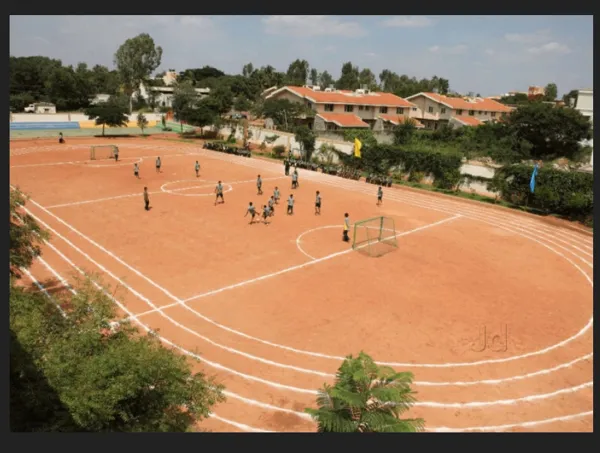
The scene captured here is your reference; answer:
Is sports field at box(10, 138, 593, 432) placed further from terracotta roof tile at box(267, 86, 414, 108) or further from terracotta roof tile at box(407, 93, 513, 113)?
terracotta roof tile at box(407, 93, 513, 113)

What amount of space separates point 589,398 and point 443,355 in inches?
138

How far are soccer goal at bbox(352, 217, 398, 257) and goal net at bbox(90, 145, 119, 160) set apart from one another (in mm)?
25327

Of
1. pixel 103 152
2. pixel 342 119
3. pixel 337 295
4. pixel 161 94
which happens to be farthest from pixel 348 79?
pixel 337 295

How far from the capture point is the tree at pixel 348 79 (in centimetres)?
12149

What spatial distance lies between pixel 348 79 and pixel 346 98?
62.7 meters

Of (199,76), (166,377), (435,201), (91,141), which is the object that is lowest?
(166,377)

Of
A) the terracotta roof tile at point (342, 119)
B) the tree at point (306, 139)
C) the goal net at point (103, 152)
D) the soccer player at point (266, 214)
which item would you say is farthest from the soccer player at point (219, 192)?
the terracotta roof tile at point (342, 119)

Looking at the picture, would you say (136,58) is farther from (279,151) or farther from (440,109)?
(440,109)

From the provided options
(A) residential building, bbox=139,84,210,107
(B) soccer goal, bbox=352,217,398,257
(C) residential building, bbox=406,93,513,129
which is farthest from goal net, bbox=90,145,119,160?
(C) residential building, bbox=406,93,513,129

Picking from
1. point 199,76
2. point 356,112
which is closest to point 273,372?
point 356,112

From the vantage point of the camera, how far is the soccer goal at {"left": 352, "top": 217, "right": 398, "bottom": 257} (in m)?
20.8

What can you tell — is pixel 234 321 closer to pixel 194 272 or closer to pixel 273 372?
pixel 273 372

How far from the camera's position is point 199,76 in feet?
424

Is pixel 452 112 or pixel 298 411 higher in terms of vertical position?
pixel 452 112
